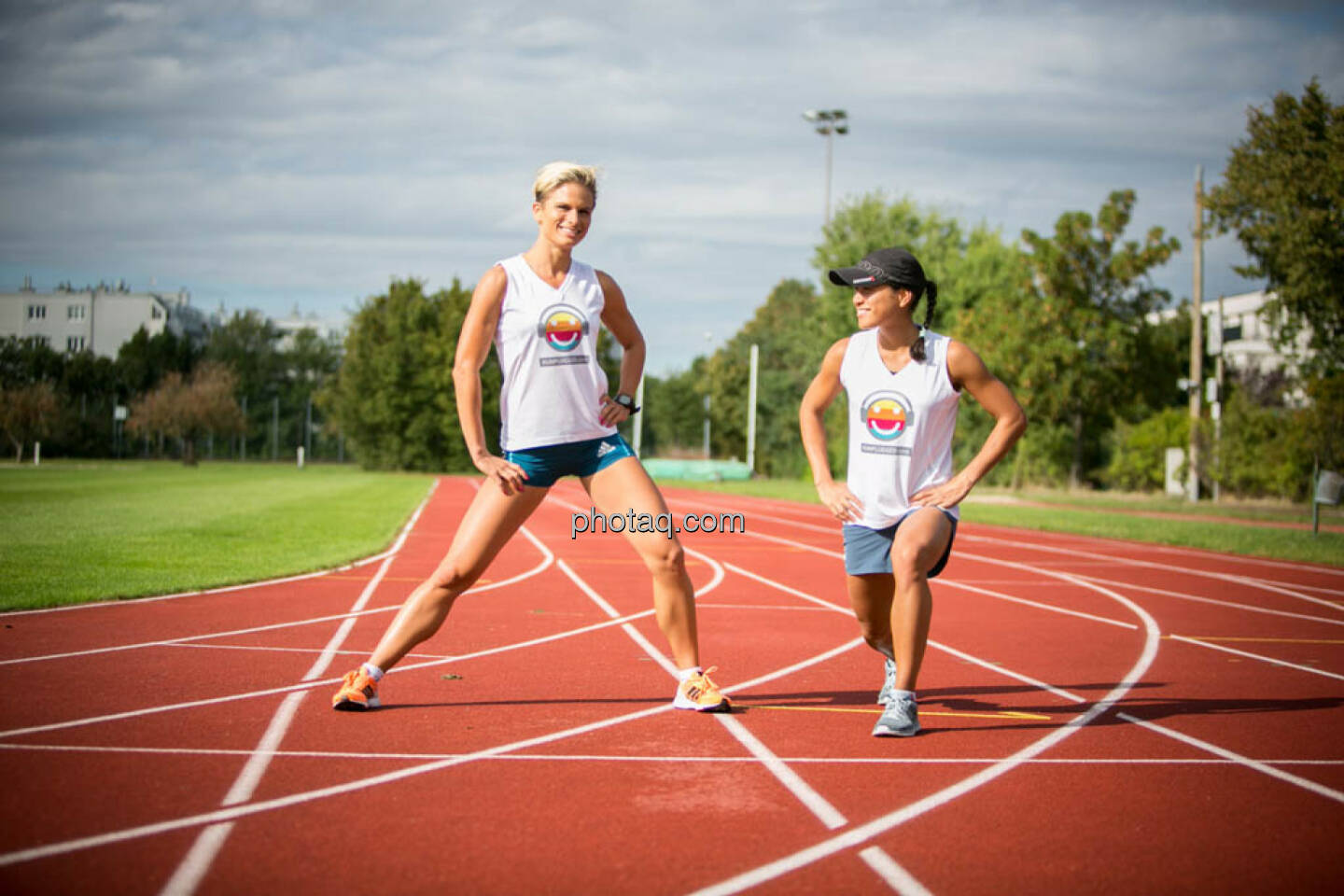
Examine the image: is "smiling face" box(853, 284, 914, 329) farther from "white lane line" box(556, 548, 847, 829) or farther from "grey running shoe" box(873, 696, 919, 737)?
"white lane line" box(556, 548, 847, 829)

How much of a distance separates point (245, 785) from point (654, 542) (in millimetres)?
1970

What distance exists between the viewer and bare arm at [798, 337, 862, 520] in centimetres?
524

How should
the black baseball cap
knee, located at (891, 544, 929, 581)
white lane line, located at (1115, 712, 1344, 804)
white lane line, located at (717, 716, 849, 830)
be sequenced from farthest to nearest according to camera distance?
the black baseball cap < knee, located at (891, 544, 929, 581) < white lane line, located at (1115, 712, 1344, 804) < white lane line, located at (717, 716, 849, 830)

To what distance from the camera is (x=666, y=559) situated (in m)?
5.29

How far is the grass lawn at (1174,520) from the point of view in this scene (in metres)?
16.7

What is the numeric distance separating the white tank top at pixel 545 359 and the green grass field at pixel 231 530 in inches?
209

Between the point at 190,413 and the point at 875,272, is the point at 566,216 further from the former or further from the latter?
the point at 190,413

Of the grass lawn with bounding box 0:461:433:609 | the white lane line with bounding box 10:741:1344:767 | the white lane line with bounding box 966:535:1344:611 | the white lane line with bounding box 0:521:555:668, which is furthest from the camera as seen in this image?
the white lane line with bounding box 966:535:1344:611

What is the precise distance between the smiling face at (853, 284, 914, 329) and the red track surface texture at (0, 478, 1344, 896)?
72.7 inches

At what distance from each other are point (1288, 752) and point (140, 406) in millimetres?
75176

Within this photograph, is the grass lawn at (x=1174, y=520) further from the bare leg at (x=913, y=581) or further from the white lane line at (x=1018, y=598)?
the bare leg at (x=913, y=581)

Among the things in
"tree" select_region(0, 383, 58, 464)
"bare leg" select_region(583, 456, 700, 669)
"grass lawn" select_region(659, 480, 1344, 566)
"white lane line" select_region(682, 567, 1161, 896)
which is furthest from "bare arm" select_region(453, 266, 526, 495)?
"tree" select_region(0, 383, 58, 464)

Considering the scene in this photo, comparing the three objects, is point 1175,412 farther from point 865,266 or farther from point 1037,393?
point 865,266

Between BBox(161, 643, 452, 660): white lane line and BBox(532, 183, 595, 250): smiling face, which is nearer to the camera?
BBox(532, 183, 595, 250): smiling face
